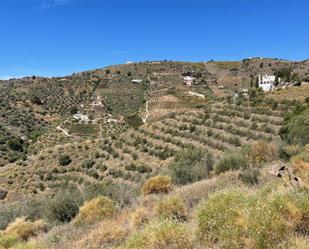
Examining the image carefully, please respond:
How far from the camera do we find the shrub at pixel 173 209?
34.9 feet

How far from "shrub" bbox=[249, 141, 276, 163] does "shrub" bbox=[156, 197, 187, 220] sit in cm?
1005

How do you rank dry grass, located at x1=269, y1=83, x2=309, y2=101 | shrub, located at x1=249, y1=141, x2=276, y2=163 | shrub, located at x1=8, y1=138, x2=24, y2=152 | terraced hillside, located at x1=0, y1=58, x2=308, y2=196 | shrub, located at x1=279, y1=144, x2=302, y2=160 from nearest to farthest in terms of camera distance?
shrub, located at x1=279, y1=144, x2=302, y2=160 → shrub, located at x1=249, y1=141, x2=276, y2=163 → terraced hillside, located at x1=0, y1=58, x2=308, y2=196 → dry grass, located at x1=269, y1=83, x2=309, y2=101 → shrub, located at x1=8, y1=138, x2=24, y2=152

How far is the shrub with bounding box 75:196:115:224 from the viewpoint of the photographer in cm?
1302

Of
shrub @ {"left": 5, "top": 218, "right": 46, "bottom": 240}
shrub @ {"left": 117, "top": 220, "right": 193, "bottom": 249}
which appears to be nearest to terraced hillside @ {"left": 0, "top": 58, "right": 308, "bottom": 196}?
shrub @ {"left": 5, "top": 218, "right": 46, "bottom": 240}

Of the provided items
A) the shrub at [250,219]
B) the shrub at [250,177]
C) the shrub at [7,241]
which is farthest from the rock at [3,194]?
the shrub at [250,219]

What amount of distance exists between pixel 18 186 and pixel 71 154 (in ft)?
23.1

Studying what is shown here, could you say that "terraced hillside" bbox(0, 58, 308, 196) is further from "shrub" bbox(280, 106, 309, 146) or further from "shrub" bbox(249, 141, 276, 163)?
"shrub" bbox(249, 141, 276, 163)

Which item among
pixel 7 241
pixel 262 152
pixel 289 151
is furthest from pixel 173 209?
pixel 262 152

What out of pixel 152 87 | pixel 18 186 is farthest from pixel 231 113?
pixel 152 87

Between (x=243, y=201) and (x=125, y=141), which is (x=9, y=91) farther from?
(x=243, y=201)

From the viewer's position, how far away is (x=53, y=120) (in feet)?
261

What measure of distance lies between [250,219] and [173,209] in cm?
407

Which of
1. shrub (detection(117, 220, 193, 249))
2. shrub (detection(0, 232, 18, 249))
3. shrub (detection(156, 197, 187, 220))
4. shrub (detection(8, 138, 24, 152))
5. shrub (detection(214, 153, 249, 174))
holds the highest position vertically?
shrub (detection(117, 220, 193, 249))

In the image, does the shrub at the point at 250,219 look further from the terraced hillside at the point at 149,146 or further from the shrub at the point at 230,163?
the terraced hillside at the point at 149,146
